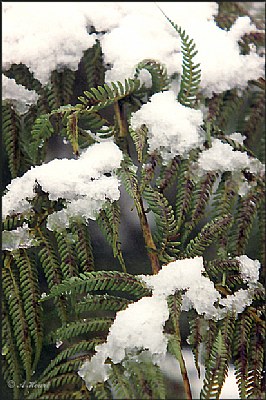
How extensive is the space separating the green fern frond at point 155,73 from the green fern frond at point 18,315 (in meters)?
0.39

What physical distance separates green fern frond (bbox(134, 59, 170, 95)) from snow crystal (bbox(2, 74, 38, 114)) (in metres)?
0.19

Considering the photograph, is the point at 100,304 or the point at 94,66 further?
the point at 94,66

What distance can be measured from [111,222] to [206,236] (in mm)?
152

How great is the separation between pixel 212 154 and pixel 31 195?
318mm

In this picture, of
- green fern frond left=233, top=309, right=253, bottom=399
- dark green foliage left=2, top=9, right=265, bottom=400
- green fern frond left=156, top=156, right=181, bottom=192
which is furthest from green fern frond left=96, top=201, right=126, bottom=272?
green fern frond left=233, top=309, right=253, bottom=399

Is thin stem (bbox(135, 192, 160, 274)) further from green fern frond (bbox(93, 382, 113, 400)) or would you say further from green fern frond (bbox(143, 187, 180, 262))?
green fern frond (bbox(93, 382, 113, 400))

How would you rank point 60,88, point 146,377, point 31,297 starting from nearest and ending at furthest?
point 146,377
point 31,297
point 60,88


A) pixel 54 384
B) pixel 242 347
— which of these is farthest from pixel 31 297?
pixel 242 347

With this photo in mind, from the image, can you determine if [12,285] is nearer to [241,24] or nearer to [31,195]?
[31,195]

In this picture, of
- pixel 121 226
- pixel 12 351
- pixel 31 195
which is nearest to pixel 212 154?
pixel 121 226

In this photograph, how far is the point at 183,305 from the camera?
32.6 inches

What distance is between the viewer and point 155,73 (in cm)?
93

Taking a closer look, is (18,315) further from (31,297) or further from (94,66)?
(94,66)

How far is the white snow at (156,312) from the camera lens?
763 millimetres
